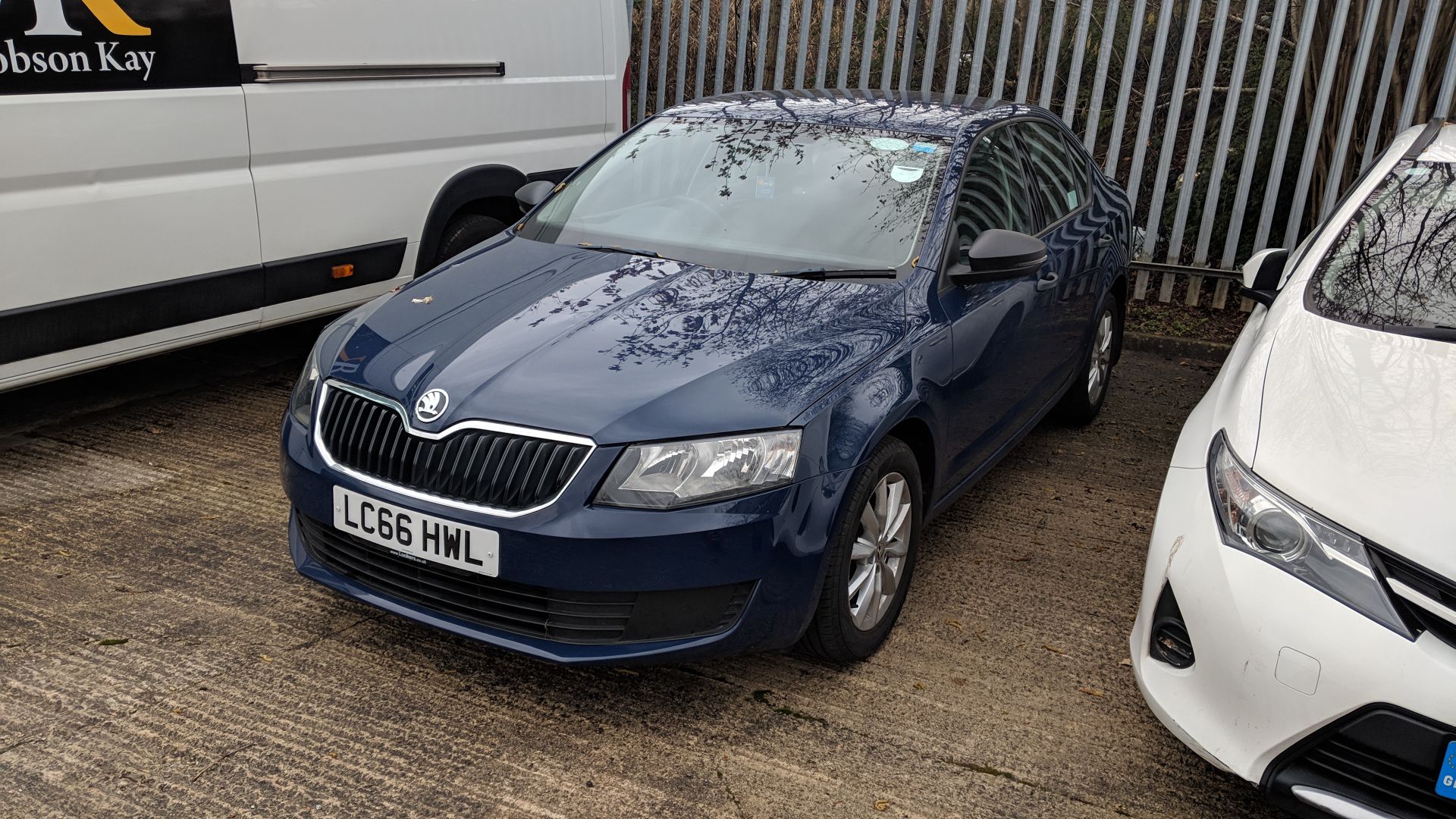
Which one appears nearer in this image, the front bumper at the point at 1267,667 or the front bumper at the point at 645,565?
the front bumper at the point at 1267,667

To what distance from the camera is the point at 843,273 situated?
354cm

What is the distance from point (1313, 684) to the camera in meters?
2.24

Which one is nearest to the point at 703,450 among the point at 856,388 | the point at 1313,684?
the point at 856,388

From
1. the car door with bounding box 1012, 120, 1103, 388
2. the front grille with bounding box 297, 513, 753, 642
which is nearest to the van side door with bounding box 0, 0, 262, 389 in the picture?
the front grille with bounding box 297, 513, 753, 642

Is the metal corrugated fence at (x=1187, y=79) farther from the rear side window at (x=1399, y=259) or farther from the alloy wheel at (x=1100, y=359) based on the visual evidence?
the rear side window at (x=1399, y=259)

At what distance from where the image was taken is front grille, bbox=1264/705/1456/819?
2.15 m

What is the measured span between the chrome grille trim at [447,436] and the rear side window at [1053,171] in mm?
2425

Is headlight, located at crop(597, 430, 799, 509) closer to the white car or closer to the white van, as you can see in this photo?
the white car

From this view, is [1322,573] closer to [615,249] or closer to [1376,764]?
[1376,764]

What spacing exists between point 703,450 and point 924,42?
6897 millimetres

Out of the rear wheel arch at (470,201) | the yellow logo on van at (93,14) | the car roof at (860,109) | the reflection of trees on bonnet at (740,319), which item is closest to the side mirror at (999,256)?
the reflection of trees on bonnet at (740,319)

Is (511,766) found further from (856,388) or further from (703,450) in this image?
(856,388)

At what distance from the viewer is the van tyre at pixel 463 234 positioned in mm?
5684

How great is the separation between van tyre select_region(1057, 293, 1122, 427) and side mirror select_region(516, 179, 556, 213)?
2.34m
